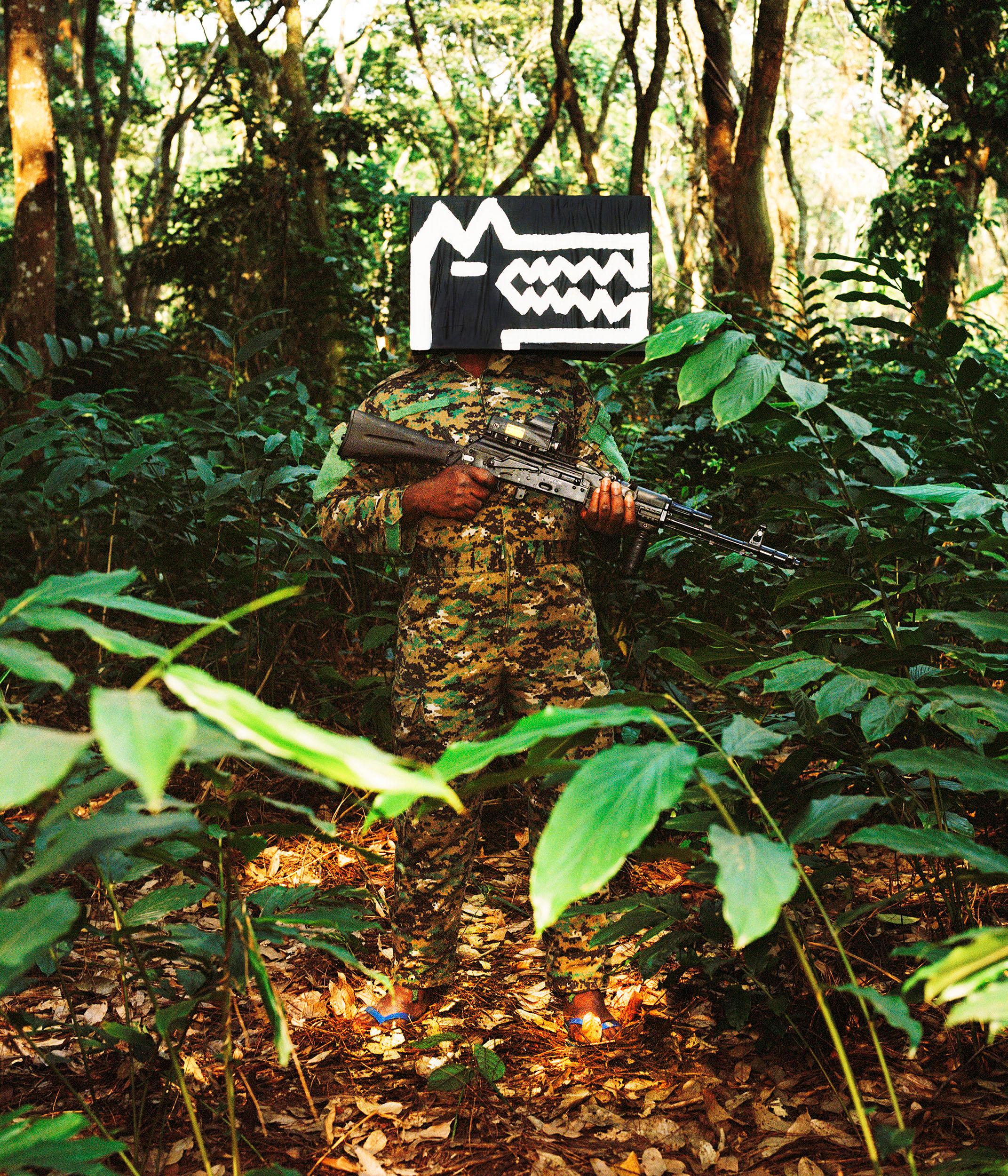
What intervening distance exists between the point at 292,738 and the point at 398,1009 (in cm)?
223

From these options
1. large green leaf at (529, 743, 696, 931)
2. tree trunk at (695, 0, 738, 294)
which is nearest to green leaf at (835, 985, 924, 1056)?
large green leaf at (529, 743, 696, 931)

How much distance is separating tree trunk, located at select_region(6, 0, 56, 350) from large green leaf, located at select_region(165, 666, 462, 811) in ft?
20.4

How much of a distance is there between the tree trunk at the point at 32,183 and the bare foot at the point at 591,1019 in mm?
5241

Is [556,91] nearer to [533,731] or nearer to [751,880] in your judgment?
[533,731]

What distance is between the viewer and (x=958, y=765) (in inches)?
44.4

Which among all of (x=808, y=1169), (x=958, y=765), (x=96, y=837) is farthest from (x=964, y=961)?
(x=808, y=1169)

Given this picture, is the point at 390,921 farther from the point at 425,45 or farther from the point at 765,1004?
the point at 425,45

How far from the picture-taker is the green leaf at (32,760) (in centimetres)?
63

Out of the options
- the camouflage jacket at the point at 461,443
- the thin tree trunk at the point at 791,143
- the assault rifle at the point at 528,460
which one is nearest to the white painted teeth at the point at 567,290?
the camouflage jacket at the point at 461,443

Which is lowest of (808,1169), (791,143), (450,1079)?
(450,1079)

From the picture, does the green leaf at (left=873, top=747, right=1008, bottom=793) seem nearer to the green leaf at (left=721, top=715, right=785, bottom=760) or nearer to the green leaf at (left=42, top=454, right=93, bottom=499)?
the green leaf at (left=721, top=715, right=785, bottom=760)

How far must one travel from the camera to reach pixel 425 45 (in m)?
17.0

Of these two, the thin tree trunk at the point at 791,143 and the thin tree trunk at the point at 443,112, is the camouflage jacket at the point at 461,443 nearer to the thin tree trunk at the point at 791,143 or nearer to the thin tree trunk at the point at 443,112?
the thin tree trunk at the point at 791,143

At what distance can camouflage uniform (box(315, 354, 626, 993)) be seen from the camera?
2.70 meters
